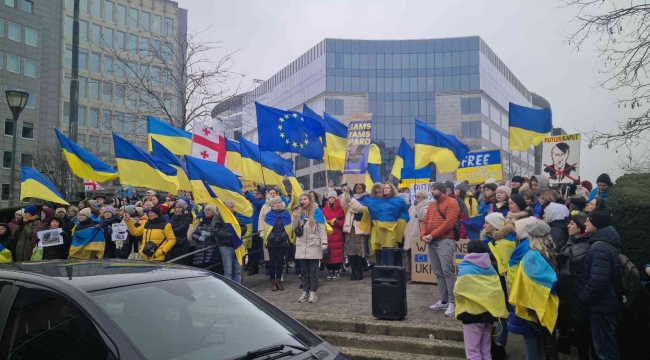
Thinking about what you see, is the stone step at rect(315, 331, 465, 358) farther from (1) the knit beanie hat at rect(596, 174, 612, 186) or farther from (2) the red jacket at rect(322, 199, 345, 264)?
(1) the knit beanie hat at rect(596, 174, 612, 186)

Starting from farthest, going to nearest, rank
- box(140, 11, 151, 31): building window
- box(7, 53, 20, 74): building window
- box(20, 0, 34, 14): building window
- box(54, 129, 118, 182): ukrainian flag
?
box(140, 11, 151, 31): building window
box(20, 0, 34, 14): building window
box(7, 53, 20, 74): building window
box(54, 129, 118, 182): ukrainian flag

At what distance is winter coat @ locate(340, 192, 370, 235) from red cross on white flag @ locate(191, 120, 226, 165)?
3.44m

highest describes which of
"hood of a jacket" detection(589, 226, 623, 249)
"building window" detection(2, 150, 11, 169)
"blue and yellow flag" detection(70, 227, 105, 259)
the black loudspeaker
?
"building window" detection(2, 150, 11, 169)

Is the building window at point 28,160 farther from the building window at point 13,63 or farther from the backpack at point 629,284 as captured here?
the backpack at point 629,284

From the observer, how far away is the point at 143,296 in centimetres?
305

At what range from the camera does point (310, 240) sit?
9312mm

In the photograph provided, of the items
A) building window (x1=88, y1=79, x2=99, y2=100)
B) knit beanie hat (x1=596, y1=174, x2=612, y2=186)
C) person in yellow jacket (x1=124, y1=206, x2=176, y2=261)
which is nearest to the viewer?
knit beanie hat (x1=596, y1=174, x2=612, y2=186)

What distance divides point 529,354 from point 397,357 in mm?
1660

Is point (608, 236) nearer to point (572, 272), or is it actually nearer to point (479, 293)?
point (572, 272)

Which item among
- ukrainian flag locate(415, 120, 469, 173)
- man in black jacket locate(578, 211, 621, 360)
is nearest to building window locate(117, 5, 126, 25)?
ukrainian flag locate(415, 120, 469, 173)

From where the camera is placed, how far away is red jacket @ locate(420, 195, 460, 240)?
312 inches

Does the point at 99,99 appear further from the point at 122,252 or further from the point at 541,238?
the point at 541,238

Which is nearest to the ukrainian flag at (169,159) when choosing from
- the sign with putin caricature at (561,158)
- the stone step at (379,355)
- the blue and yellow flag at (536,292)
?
the stone step at (379,355)

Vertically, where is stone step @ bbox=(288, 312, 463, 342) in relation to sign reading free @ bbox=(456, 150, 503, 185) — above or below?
below
